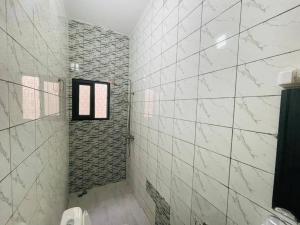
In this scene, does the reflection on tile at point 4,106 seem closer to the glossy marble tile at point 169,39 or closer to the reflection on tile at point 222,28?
the reflection on tile at point 222,28

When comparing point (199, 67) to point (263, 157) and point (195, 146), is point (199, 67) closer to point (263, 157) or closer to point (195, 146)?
point (195, 146)

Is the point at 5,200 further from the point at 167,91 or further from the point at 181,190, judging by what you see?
the point at 167,91

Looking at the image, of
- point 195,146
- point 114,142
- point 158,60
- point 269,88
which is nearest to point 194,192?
point 195,146

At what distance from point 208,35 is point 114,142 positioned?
2531 mm

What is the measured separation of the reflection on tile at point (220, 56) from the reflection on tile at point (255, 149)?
0.42 metres

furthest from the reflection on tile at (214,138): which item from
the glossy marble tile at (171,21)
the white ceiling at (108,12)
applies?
the white ceiling at (108,12)

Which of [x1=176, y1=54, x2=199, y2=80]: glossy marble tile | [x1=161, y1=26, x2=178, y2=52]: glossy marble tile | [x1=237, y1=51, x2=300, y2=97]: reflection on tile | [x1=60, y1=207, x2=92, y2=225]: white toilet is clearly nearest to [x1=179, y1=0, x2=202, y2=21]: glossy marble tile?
[x1=161, y1=26, x2=178, y2=52]: glossy marble tile

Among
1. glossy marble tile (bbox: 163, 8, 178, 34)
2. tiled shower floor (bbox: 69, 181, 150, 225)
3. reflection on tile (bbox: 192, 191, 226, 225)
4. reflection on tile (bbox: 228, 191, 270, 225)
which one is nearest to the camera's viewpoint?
reflection on tile (bbox: 228, 191, 270, 225)

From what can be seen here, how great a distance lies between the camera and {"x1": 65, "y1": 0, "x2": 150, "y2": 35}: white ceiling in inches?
83.8

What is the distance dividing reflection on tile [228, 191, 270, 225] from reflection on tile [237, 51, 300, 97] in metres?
0.57

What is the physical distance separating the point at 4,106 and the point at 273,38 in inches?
45.3

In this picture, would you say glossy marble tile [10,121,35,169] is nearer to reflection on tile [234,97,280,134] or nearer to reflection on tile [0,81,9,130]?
reflection on tile [0,81,9,130]

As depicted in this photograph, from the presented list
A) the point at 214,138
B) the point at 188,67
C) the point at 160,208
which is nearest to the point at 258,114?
the point at 214,138

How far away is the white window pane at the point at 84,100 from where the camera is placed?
110 inches
